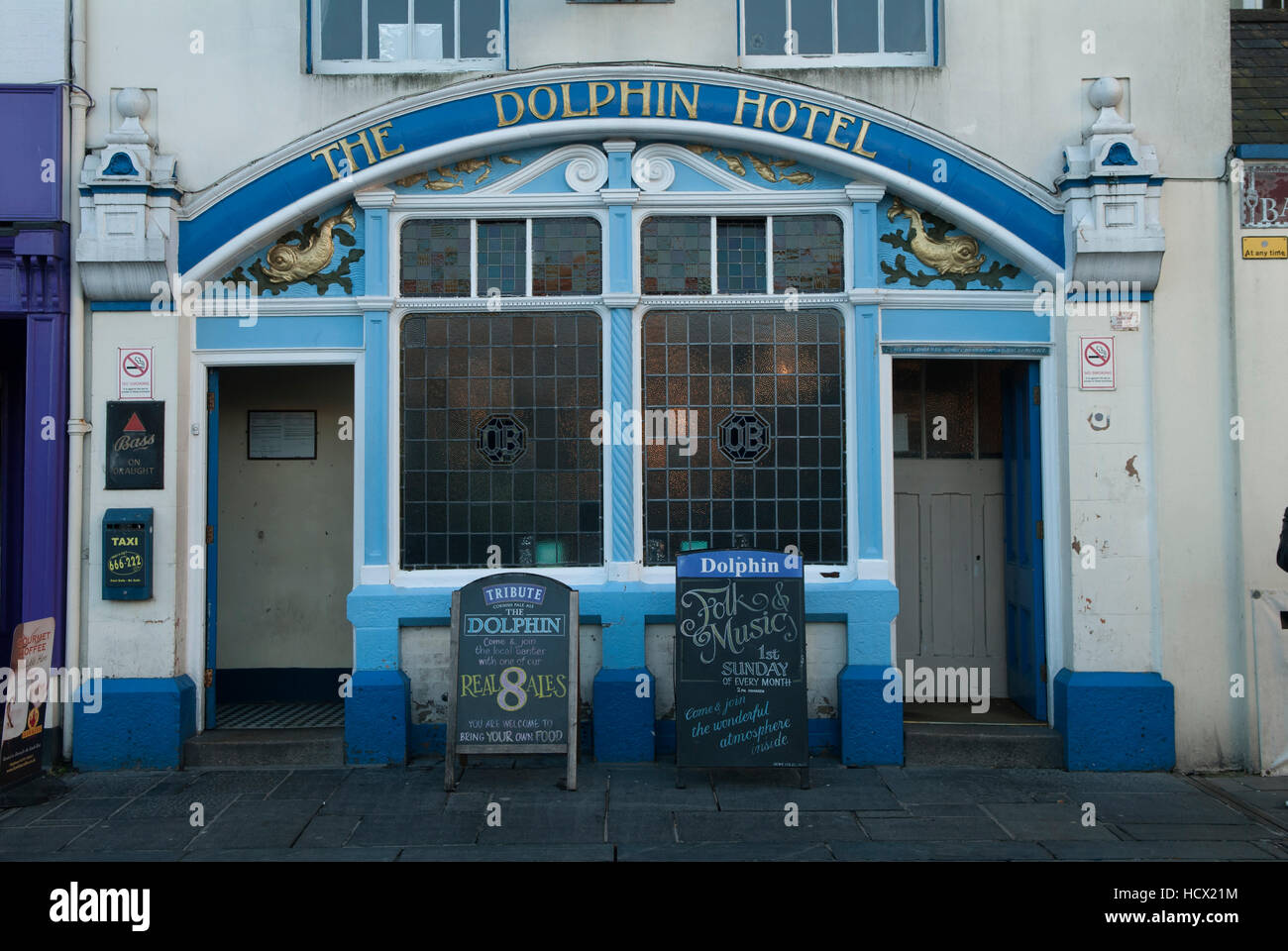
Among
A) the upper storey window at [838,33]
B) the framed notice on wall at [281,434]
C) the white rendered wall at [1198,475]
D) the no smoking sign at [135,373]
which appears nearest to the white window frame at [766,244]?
the upper storey window at [838,33]

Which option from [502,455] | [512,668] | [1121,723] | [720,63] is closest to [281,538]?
[502,455]

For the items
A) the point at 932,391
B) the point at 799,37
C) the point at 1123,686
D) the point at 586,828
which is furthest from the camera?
the point at 932,391

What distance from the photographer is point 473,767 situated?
6.93 m

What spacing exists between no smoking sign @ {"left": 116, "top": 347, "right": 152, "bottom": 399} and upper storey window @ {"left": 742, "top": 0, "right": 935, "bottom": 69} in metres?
4.98

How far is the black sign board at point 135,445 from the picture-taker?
23.2 feet

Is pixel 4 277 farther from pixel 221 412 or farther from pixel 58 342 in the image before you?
pixel 221 412

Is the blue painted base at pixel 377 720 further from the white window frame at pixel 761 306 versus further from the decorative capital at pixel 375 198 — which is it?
the decorative capital at pixel 375 198

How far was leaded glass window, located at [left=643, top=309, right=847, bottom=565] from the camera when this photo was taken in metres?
7.27

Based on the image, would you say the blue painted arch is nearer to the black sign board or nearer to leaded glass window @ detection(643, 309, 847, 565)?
the black sign board

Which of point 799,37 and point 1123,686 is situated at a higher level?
point 799,37

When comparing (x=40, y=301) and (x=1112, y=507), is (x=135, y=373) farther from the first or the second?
(x=1112, y=507)

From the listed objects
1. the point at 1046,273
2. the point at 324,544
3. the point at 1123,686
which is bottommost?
the point at 1123,686

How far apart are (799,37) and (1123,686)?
532 cm

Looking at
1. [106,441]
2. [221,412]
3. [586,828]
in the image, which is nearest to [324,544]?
[221,412]
